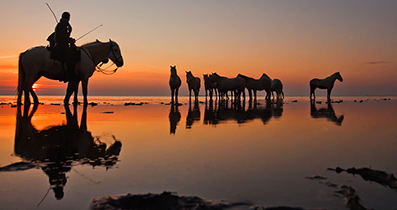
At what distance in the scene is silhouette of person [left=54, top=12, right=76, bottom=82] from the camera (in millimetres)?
12430

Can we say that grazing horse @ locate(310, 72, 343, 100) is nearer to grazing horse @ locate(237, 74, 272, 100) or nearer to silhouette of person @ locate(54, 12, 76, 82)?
grazing horse @ locate(237, 74, 272, 100)

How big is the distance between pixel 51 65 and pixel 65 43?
4.25 ft

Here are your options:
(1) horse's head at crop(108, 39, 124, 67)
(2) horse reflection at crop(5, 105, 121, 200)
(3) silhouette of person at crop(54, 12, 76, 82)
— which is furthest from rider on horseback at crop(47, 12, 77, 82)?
(2) horse reflection at crop(5, 105, 121, 200)

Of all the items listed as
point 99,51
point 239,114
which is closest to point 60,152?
point 239,114

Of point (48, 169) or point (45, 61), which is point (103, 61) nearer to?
point (45, 61)

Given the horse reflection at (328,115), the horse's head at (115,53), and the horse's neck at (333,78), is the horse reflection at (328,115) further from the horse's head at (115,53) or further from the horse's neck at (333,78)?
the horse's neck at (333,78)

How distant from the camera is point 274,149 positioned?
4574 mm

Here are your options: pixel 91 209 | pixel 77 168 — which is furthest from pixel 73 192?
pixel 77 168

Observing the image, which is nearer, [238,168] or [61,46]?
[238,168]

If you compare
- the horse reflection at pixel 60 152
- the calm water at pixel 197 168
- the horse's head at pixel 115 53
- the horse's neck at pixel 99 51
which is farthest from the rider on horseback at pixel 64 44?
the calm water at pixel 197 168

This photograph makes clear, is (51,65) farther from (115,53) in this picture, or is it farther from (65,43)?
(115,53)

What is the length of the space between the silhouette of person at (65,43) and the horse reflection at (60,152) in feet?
24.6

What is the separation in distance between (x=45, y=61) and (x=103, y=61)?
2.87 m

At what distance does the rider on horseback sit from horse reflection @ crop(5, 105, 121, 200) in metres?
7.52
